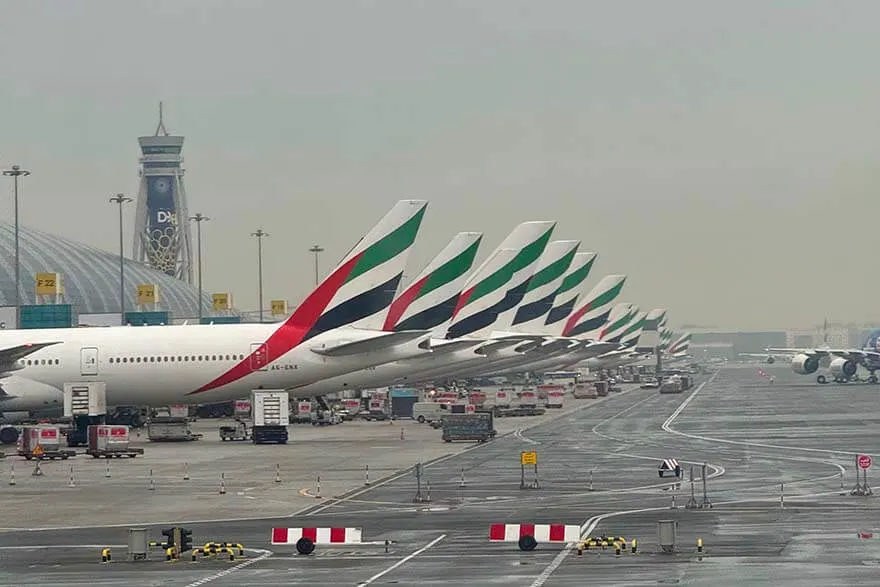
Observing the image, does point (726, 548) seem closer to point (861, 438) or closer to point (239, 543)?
point (239, 543)

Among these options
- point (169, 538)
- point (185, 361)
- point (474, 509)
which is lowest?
point (474, 509)

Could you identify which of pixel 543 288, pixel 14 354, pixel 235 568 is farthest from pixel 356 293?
pixel 543 288

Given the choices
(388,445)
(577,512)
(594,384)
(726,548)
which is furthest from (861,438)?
(594,384)

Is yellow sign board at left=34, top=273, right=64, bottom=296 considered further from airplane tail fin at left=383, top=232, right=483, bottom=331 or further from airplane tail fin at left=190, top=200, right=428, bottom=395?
airplane tail fin at left=190, top=200, right=428, bottom=395

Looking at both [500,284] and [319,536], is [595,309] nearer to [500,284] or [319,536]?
[500,284]

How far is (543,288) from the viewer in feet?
440

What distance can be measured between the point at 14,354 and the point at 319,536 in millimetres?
46330

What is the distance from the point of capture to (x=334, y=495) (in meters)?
53.3

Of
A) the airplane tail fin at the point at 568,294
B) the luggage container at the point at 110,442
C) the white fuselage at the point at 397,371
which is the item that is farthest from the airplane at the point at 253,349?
the airplane tail fin at the point at 568,294

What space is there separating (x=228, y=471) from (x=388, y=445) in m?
16.7

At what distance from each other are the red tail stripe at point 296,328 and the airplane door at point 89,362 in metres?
7.17

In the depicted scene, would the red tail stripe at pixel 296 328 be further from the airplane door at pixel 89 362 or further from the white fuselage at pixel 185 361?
the airplane door at pixel 89 362

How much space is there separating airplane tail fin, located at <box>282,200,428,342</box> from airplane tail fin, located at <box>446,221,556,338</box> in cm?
2105

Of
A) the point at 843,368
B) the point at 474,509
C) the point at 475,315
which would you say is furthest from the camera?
the point at 843,368
